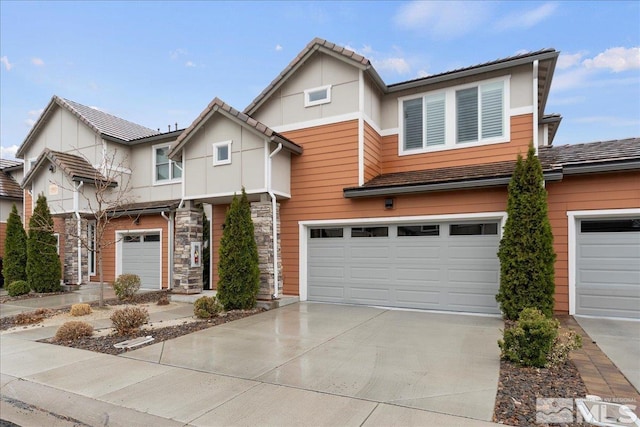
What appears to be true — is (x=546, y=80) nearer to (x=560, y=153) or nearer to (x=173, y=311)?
(x=560, y=153)

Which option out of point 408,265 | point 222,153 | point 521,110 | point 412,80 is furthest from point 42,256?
point 521,110

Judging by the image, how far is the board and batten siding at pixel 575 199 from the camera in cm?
742

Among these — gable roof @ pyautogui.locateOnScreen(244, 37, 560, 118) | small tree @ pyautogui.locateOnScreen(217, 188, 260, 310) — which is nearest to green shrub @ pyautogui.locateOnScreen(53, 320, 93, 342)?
small tree @ pyautogui.locateOnScreen(217, 188, 260, 310)

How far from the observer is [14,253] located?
13.3m

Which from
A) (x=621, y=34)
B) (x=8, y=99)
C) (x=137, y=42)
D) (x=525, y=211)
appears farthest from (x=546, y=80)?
(x=8, y=99)

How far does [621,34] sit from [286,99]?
10.2 meters

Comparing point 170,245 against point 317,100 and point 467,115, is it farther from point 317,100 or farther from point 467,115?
point 467,115

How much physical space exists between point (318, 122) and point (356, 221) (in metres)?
3.02

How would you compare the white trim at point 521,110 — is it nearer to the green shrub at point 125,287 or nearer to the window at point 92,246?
the green shrub at point 125,287

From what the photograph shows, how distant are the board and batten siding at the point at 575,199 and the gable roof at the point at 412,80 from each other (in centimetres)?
318

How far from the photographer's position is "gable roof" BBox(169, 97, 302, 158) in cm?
938

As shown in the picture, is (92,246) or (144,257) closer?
(144,257)

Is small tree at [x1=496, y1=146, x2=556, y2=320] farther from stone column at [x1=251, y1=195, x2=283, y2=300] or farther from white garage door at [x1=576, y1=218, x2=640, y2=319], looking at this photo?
stone column at [x1=251, y1=195, x2=283, y2=300]

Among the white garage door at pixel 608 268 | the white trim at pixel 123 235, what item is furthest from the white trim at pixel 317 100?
the white trim at pixel 123 235
